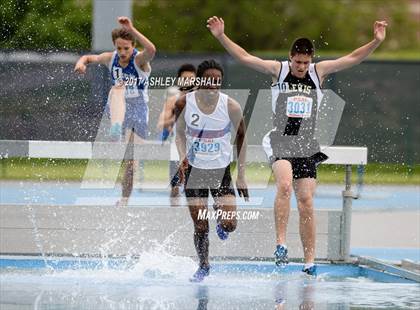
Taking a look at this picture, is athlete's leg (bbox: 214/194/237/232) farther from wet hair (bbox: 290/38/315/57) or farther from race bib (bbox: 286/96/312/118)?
wet hair (bbox: 290/38/315/57)

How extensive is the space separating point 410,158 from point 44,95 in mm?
6136

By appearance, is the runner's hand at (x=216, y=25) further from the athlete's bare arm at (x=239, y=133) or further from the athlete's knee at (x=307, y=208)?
the athlete's knee at (x=307, y=208)

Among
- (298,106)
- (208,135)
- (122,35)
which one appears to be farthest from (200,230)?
(122,35)

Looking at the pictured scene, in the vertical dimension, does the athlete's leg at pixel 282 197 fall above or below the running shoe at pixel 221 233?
above

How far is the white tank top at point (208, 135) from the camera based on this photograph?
11.1m

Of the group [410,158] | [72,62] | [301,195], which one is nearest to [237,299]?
[301,195]

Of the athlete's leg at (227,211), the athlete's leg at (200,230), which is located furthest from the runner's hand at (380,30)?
the athlete's leg at (200,230)

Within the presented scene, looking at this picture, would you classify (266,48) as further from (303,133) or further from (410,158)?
(303,133)

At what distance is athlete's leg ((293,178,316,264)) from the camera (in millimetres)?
10953

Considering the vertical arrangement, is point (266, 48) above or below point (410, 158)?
above

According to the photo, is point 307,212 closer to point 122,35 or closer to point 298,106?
point 298,106

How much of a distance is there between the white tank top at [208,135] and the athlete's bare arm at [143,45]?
0.91 metres

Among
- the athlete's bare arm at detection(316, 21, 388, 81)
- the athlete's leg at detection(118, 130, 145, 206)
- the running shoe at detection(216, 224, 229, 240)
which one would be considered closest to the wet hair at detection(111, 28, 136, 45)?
the athlete's leg at detection(118, 130, 145, 206)

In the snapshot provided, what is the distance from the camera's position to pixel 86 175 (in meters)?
13.7
